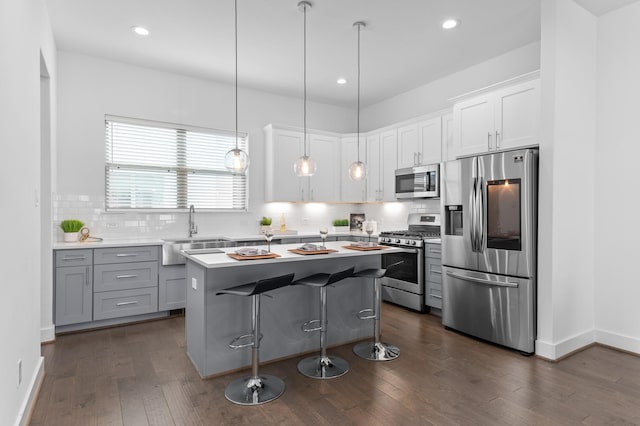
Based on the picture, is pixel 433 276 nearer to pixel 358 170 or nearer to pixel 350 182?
pixel 358 170

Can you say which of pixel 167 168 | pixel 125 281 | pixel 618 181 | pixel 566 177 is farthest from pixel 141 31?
pixel 618 181

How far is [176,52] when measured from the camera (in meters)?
4.33

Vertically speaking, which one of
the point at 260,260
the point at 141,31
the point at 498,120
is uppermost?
the point at 141,31

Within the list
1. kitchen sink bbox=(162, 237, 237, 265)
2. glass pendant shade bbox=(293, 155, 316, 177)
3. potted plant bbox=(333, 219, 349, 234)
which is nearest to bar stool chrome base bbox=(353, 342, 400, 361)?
glass pendant shade bbox=(293, 155, 316, 177)

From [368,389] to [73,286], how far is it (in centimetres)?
325

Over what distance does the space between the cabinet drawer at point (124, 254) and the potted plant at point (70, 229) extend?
371 millimetres

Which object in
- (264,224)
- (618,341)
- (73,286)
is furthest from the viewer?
(264,224)

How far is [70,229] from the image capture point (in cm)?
411

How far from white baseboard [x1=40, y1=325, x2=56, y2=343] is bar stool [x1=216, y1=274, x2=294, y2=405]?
2.22 meters

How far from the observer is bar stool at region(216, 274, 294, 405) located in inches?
101

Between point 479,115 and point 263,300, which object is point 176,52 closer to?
point 263,300

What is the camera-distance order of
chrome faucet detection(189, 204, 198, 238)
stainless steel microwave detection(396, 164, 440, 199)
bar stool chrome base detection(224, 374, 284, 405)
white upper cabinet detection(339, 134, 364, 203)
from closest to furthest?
bar stool chrome base detection(224, 374, 284, 405)
stainless steel microwave detection(396, 164, 440, 199)
chrome faucet detection(189, 204, 198, 238)
white upper cabinet detection(339, 134, 364, 203)

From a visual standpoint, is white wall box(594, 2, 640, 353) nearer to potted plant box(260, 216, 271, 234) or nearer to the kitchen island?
the kitchen island

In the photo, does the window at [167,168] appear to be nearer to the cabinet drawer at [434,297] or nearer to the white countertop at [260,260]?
the white countertop at [260,260]
